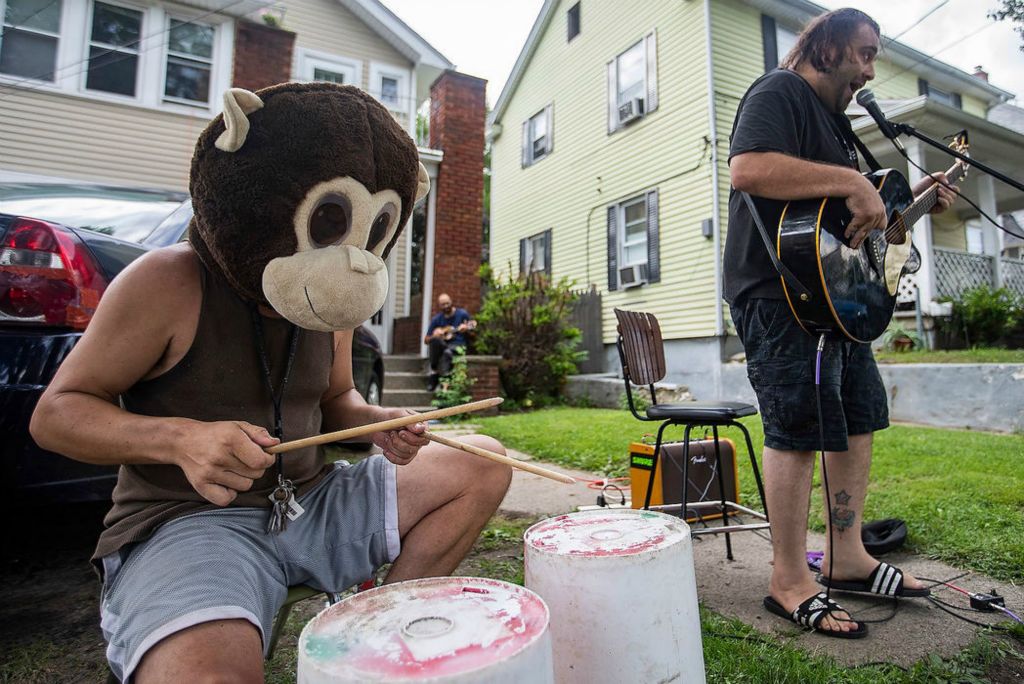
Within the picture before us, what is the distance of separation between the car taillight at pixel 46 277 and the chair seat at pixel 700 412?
1.94 metres

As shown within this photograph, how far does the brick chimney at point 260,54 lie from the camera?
28.3ft

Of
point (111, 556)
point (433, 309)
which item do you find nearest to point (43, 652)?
point (111, 556)

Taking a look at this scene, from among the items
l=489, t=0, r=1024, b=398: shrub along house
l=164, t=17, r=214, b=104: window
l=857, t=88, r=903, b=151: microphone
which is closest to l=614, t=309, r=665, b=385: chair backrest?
l=857, t=88, r=903, b=151: microphone

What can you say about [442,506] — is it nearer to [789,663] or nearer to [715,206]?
[789,663]

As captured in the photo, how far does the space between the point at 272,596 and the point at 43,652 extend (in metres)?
1.08

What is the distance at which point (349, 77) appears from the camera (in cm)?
1005

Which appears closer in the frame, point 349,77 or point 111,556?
point 111,556

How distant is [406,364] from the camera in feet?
27.9

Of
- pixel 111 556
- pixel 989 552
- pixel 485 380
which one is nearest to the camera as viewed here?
pixel 111 556

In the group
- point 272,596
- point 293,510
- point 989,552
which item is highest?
point 293,510

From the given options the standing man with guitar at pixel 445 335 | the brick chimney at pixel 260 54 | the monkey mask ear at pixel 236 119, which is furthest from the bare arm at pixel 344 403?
the brick chimney at pixel 260 54

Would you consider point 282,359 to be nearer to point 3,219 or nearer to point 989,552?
point 3,219

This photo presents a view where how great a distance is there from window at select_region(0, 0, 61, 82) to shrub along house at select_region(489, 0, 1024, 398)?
8.34 m

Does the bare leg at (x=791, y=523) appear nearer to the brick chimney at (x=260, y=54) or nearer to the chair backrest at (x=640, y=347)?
the chair backrest at (x=640, y=347)
